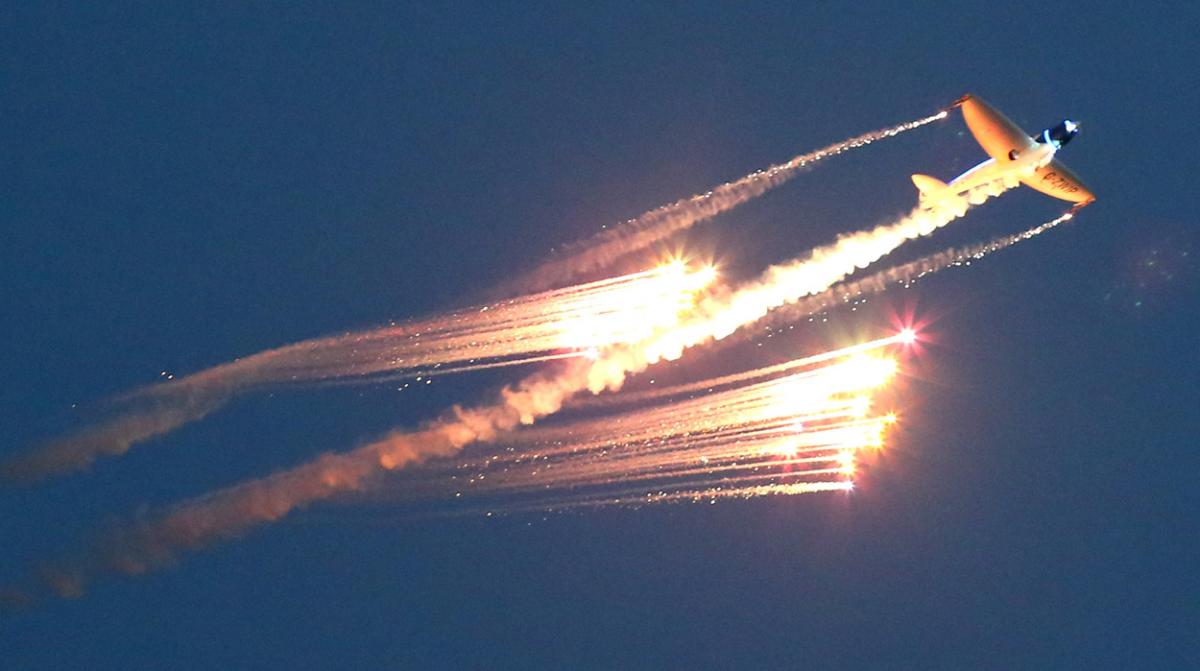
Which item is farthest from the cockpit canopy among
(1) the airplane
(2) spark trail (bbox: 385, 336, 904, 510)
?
Answer: (2) spark trail (bbox: 385, 336, 904, 510)

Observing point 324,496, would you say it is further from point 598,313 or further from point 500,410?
point 598,313

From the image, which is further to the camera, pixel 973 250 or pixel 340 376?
pixel 973 250

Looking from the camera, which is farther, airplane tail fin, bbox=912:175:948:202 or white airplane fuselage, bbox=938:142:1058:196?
airplane tail fin, bbox=912:175:948:202

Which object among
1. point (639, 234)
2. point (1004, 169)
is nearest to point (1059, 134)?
point (1004, 169)

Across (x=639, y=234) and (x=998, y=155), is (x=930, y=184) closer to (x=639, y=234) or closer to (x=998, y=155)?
(x=998, y=155)

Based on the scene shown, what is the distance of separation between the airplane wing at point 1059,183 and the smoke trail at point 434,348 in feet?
39.0

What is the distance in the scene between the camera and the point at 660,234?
5278 cm

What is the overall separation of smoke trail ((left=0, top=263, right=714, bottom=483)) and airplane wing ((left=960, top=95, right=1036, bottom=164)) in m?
10.4

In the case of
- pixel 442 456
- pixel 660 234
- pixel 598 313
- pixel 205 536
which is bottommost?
pixel 205 536

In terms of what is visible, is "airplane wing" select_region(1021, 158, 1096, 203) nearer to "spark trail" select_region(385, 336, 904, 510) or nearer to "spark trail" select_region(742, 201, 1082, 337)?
"spark trail" select_region(742, 201, 1082, 337)

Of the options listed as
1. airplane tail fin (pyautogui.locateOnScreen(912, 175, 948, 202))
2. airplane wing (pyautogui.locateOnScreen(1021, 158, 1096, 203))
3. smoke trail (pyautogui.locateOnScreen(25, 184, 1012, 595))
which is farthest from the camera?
airplane wing (pyautogui.locateOnScreen(1021, 158, 1096, 203))

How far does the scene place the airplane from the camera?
49.4m

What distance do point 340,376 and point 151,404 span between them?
18.8ft

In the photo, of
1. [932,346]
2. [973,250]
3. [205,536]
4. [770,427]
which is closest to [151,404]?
[205,536]
